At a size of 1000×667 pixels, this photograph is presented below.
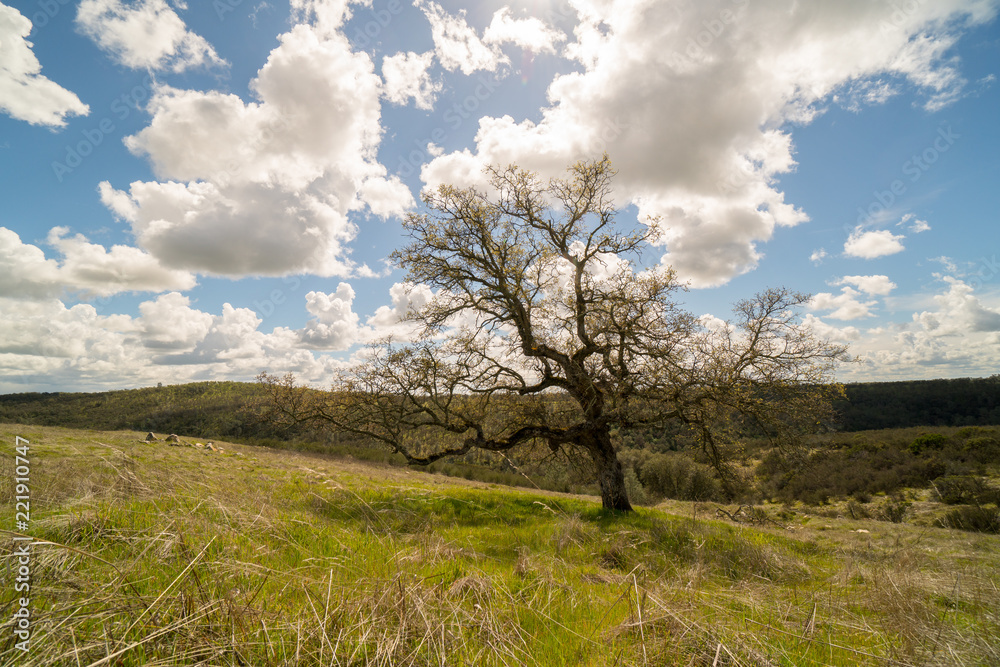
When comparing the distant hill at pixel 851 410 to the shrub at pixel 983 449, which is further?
the distant hill at pixel 851 410

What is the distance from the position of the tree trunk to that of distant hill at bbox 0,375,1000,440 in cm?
4906

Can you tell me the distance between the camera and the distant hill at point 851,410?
2201 inches

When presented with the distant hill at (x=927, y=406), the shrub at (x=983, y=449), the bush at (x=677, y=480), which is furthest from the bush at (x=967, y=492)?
the distant hill at (x=927, y=406)

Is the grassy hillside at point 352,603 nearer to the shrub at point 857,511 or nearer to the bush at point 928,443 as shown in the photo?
the shrub at point 857,511

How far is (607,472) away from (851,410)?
73519mm

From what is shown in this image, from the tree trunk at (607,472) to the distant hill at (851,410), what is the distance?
161ft

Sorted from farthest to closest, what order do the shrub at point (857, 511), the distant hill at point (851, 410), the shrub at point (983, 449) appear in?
the distant hill at point (851, 410) < the shrub at point (983, 449) < the shrub at point (857, 511)

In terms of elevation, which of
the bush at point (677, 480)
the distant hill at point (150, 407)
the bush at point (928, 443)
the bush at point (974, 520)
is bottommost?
the bush at point (677, 480)

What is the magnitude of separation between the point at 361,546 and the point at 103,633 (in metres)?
2.61

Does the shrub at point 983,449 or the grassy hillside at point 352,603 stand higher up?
the grassy hillside at point 352,603

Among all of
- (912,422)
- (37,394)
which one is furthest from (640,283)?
(37,394)

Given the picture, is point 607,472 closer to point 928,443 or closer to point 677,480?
point 677,480

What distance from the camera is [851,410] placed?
63812mm

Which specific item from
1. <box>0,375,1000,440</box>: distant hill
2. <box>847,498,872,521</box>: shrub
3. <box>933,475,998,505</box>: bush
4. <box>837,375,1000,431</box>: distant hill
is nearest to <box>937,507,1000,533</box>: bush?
<box>933,475,998,505</box>: bush
